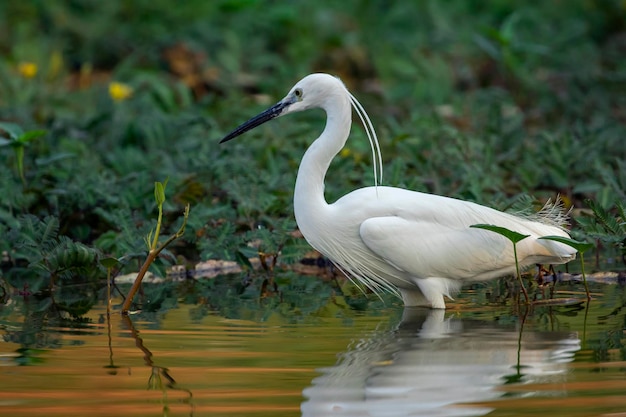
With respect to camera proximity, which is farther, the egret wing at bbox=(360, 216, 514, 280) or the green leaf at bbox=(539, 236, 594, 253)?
the egret wing at bbox=(360, 216, 514, 280)

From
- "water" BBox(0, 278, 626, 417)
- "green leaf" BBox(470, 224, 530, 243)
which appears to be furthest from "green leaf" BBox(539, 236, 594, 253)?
"water" BBox(0, 278, 626, 417)

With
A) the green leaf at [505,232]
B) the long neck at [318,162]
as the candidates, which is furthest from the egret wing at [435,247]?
the green leaf at [505,232]

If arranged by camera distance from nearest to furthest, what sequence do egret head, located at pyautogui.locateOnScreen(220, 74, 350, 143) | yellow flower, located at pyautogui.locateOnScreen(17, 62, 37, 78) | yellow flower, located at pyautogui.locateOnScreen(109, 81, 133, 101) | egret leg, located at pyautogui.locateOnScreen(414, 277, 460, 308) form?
egret leg, located at pyautogui.locateOnScreen(414, 277, 460, 308) < egret head, located at pyautogui.locateOnScreen(220, 74, 350, 143) < yellow flower, located at pyautogui.locateOnScreen(109, 81, 133, 101) < yellow flower, located at pyautogui.locateOnScreen(17, 62, 37, 78)

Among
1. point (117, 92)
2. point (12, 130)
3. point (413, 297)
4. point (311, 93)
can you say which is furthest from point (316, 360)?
point (117, 92)

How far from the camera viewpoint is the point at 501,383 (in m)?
4.46

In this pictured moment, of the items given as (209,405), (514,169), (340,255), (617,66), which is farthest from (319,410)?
(617,66)

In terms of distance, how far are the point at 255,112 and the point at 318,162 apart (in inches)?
172

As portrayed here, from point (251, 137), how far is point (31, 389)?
566 cm

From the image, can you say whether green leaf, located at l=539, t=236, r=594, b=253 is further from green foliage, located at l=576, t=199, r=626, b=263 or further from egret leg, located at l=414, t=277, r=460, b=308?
egret leg, located at l=414, t=277, r=460, b=308

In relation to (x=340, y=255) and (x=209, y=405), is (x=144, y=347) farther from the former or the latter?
(x=340, y=255)

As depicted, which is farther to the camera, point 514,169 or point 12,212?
point 514,169

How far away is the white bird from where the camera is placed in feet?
20.7

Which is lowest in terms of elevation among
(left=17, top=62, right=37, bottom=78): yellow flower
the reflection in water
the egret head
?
the reflection in water

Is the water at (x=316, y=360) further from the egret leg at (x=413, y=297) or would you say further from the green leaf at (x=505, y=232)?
the green leaf at (x=505, y=232)
